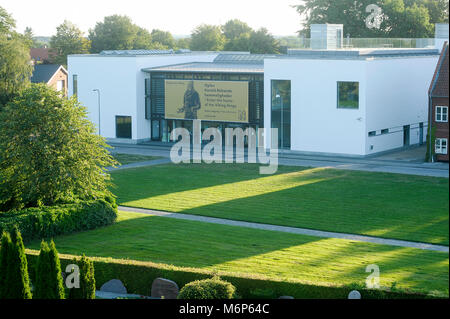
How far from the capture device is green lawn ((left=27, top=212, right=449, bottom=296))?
82.2 ft

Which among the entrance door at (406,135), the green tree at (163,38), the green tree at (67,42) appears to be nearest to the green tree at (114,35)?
the green tree at (67,42)

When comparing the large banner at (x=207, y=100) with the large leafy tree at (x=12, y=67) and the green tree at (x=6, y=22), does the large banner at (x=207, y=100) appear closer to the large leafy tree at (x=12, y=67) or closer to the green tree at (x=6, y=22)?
the large leafy tree at (x=12, y=67)

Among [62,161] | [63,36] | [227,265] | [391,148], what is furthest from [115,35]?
[227,265]

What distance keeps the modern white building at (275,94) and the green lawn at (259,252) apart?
21881 mm

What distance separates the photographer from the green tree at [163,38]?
146750mm

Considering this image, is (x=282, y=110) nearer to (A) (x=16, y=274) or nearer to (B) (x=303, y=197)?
(B) (x=303, y=197)

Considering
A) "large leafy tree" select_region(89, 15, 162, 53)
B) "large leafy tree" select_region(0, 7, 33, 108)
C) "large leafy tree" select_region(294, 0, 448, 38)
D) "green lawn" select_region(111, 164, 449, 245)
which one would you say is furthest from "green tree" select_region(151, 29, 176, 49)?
"green lawn" select_region(111, 164, 449, 245)

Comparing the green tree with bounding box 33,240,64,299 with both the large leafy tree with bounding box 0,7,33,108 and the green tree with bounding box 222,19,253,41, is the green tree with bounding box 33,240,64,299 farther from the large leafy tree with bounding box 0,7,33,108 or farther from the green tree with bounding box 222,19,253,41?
the green tree with bounding box 222,19,253,41

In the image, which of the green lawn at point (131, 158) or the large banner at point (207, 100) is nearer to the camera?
the green lawn at point (131, 158)

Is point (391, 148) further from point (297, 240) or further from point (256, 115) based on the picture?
point (297, 240)

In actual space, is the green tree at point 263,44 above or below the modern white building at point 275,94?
above

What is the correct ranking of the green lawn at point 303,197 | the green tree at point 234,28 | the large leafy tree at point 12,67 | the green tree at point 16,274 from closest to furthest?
1. the green tree at point 16,274
2. the green lawn at point 303,197
3. the large leafy tree at point 12,67
4. the green tree at point 234,28

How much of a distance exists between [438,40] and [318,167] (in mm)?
22356

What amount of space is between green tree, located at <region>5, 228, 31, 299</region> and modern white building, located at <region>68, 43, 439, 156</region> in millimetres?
33015
